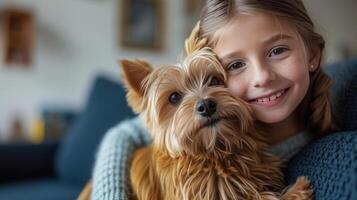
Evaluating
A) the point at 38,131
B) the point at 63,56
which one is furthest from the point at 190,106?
the point at 63,56

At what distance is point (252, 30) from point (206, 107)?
192mm

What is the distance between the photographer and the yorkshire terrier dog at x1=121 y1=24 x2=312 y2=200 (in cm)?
88

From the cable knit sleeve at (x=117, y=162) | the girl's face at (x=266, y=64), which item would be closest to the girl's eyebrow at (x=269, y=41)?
the girl's face at (x=266, y=64)

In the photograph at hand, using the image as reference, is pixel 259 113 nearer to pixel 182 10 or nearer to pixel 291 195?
pixel 291 195

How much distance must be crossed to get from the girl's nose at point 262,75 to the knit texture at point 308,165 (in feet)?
0.58

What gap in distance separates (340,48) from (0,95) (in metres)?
3.18

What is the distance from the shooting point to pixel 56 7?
2928 mm

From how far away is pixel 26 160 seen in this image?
2.24 m

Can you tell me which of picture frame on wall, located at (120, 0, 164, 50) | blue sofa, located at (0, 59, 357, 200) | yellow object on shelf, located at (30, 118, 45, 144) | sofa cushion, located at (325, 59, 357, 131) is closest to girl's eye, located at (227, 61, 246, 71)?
sofa cushion, located at (325, 59, 357, 131)

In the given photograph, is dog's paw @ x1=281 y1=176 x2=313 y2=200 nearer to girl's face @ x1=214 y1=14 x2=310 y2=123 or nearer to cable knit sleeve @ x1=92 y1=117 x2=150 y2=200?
girl's face @ x1=214 y1=14 x2=310 y2=123

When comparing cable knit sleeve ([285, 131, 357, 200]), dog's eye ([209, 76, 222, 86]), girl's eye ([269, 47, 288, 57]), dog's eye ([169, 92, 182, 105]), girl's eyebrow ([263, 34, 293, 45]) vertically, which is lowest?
cable knit sleeve ([285, 131, 357, 200])

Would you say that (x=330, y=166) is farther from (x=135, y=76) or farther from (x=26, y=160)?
(x=26, y=160)

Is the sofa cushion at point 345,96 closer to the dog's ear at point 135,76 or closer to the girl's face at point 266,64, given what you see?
the girl's face at point 266,64

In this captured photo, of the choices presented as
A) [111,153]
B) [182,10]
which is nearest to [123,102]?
[111,153]
